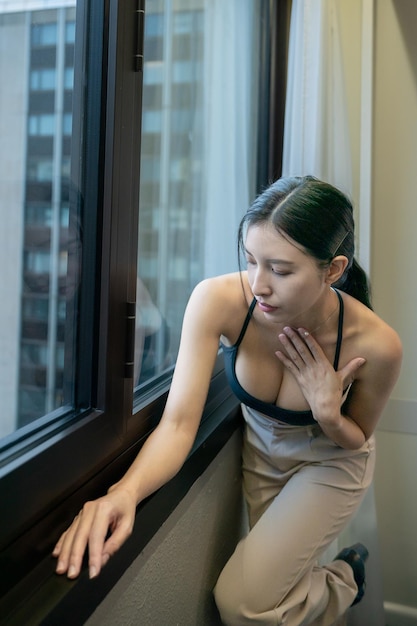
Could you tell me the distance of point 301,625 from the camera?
1.36 metres

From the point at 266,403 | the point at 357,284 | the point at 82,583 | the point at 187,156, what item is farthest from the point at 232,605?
the point at 187,156

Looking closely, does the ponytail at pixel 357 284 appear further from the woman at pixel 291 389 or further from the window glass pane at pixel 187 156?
the window glass pane at pixel 187 156

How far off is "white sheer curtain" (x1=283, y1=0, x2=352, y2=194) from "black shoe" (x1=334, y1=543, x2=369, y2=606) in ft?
3.41

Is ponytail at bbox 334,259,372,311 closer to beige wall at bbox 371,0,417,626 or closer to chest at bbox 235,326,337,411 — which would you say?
chest at bbox 235,326,337,411

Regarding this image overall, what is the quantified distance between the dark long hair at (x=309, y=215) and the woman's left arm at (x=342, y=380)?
21cm

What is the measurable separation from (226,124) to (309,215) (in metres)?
0.80

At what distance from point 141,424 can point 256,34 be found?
146cm

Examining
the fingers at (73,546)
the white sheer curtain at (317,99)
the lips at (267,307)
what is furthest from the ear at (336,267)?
the white sheer curtain at (317,99)

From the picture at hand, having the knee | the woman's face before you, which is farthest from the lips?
the knee

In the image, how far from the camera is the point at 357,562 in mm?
1632

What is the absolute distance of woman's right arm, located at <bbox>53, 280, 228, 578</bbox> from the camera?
74 cm

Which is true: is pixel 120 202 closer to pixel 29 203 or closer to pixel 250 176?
pixel 29 203

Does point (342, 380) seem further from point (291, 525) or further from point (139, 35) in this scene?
point (139, 35)

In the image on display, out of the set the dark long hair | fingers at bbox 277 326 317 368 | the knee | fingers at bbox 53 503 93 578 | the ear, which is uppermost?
the dark long hair
